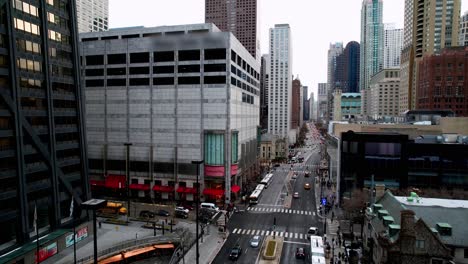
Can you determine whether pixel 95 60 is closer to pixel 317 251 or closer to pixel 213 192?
pixel 213 192

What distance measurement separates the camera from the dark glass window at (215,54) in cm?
7312

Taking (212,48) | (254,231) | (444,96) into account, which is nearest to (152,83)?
(212,48)

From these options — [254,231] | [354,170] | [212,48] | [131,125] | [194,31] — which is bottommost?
[254,231]

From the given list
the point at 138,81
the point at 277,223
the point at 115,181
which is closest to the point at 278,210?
the point at 277,223

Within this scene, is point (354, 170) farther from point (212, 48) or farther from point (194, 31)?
point (194, 31)

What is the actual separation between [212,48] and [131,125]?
2625 cm

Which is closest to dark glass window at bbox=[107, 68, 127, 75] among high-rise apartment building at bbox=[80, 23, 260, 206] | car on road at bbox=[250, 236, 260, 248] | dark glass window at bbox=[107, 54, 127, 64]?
high-rise apartment building at bbox=[80, 23, 260, 206]

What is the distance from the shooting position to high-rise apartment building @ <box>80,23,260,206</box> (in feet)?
241

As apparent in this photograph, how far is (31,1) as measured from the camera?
1732 inches

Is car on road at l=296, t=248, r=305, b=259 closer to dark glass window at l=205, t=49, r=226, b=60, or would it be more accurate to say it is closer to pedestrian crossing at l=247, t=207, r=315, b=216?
pedestrian crossing at l=247, t=207, r=315, b=216

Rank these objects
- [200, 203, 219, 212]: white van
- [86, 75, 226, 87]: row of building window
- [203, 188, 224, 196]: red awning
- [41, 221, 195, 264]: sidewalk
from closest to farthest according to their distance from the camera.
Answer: [41, 221, 195, 264]: sidewalk
[200, 203, 219, 212]: white van
[203, 188, 224, 196]: red awning
[86, 75, 226, 87]: row of building window

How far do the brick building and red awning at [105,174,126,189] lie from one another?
11773 centimetres

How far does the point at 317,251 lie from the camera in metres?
44.0

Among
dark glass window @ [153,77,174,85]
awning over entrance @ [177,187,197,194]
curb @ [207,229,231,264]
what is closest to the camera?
curb @ [207,229,231,264]
